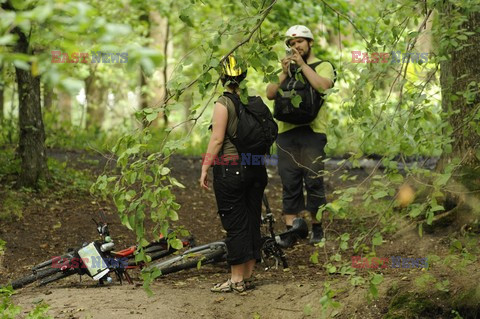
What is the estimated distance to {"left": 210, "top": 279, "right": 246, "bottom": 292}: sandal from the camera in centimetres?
626

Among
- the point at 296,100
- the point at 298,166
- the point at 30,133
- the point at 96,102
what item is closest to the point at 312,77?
the point at 298,166

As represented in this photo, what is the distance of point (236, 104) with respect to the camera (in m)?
6.14

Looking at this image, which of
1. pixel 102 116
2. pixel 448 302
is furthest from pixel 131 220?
pixel 102 116

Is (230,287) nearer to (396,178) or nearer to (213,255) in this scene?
(213,255)

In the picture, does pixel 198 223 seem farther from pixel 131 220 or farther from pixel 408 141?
pixel 408 141

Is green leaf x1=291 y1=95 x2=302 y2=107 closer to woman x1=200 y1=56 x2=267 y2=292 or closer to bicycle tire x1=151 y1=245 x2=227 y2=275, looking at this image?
woman x1=200 y1=56 x2=267 y2=292

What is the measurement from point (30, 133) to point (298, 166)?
3693 millimetres

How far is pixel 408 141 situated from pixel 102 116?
2298 centimetres

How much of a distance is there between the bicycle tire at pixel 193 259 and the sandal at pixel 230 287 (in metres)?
0.58

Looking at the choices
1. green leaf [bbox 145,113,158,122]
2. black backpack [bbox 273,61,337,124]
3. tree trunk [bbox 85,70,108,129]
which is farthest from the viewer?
tree trunk [bbox 85,70,108,129]

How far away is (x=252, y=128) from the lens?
6156mm

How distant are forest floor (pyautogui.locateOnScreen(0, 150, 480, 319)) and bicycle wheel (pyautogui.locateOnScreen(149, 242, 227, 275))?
13 cm

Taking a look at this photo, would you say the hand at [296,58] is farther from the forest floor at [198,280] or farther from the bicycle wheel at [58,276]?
the bicycle wheel at [58,276]

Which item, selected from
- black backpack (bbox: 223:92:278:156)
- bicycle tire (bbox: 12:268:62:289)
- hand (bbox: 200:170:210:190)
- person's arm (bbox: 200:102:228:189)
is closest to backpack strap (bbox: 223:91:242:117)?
black backpack (bbox: 223:92:278:156)
